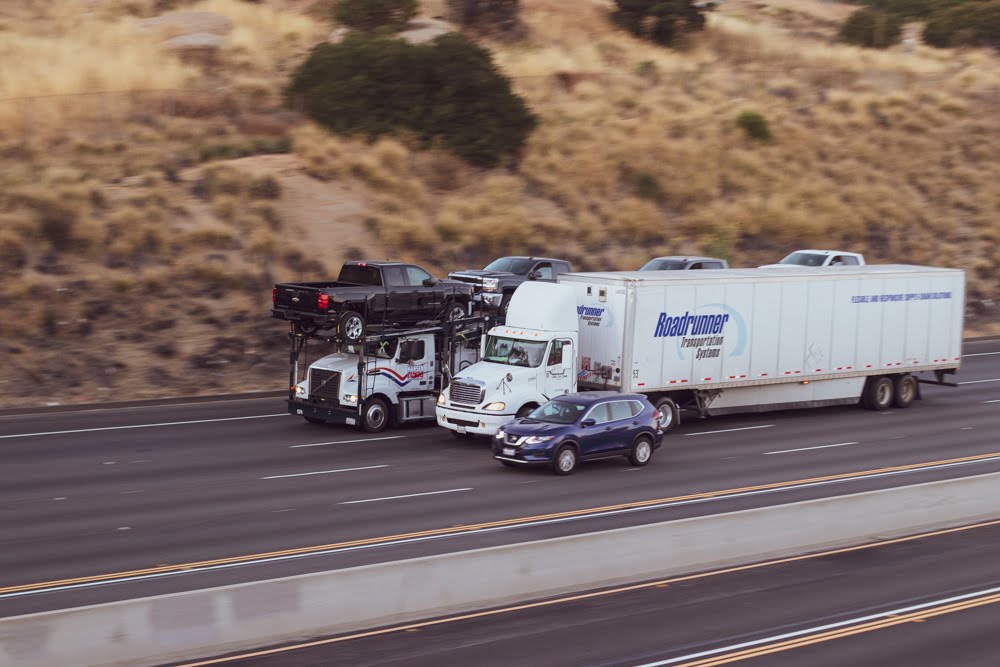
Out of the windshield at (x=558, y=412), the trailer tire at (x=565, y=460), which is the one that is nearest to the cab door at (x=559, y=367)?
the windshield at (x=558, y=412)

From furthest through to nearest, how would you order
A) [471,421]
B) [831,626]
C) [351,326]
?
[351,326] < [471,421] < [831,626]

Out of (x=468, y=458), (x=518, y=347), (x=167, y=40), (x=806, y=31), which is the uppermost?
(x=806, y=31)

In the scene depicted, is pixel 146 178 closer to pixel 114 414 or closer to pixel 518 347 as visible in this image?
pixel 114 414

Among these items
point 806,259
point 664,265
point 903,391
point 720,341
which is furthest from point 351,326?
point 806,259

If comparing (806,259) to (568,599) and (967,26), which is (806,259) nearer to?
(568,599)

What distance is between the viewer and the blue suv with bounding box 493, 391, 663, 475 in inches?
889

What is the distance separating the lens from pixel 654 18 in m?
68.1

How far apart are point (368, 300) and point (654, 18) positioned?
4636 cm

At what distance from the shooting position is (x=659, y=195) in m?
50.8

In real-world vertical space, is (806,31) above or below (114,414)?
above

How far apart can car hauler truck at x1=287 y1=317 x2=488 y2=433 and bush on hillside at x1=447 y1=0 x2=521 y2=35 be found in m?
38.2

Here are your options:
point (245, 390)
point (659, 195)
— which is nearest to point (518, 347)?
point (245, 390)

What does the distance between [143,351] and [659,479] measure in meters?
16.4

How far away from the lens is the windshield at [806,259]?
39.3 m
